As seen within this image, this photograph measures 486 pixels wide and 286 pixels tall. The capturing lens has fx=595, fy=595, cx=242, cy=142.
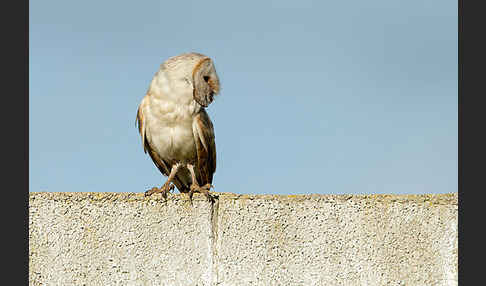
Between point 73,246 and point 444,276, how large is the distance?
2.73 metres

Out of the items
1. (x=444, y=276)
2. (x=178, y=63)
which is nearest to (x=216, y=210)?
(x=444, y=276)

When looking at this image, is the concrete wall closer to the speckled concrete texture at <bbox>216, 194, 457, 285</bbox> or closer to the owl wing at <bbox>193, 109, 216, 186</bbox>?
the speckled concrete texture at <bbox>216, 194, 457, 285</bbox>

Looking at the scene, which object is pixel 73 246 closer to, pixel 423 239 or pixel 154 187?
pixel 154 187

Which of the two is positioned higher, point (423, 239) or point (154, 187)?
point (154, 187)

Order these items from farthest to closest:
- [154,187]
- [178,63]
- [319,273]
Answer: [178,63]
[154,187]
[319,273]

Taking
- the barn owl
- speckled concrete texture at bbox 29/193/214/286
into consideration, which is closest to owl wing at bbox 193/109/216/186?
the barn owl

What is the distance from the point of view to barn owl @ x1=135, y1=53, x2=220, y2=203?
19.6 feet

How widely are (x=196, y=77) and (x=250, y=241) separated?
2173mm

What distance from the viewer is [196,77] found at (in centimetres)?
A: 597

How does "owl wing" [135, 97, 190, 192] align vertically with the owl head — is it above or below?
below

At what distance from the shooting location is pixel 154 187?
547 centimetres

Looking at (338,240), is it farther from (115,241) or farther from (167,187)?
(167,187)

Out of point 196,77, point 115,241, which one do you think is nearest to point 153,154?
point 196,77

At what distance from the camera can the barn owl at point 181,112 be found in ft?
19.6
